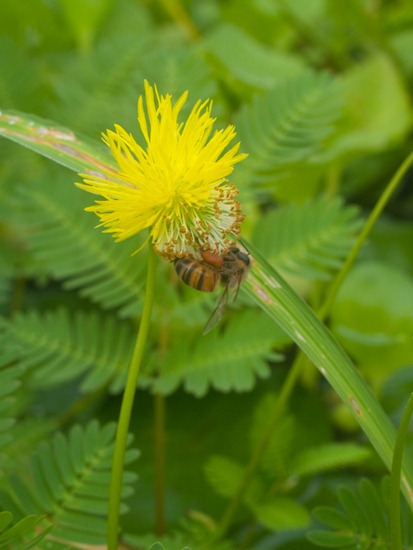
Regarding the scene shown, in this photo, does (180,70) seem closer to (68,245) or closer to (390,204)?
(68,245)

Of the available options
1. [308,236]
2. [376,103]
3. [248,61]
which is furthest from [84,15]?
[308,236]

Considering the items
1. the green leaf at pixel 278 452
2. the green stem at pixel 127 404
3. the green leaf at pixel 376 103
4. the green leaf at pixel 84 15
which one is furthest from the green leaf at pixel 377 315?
the green leaf at pixel 84 15

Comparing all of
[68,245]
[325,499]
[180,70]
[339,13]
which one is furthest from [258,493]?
[339,13]

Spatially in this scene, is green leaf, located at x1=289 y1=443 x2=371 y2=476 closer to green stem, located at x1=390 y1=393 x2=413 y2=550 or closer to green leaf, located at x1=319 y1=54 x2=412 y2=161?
green stem, located at x1=390 y1=393 x2=413 y2=550

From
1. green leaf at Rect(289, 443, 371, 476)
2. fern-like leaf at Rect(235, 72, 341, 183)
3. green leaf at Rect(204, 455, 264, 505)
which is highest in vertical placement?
fern-like leaf at Rect(235, 72, 341, 183)

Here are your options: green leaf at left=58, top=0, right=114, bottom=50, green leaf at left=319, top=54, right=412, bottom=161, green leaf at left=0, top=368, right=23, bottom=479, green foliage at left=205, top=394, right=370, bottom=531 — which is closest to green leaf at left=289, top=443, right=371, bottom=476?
green foliage at left=205, top=394, right=370, bottom=531
